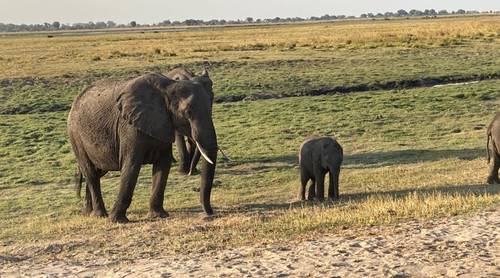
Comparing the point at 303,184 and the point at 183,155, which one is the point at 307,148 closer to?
the point at 303,184

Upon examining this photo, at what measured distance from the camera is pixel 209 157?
12.0 meters

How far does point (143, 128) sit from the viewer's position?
12.5 meters

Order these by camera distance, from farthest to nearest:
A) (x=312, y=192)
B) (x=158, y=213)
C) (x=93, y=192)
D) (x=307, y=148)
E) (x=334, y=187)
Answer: (x=307, y=148) < (x=312, y=192) < (x=334, y=187) < (x=93, y=192) < (x=158, y=213)

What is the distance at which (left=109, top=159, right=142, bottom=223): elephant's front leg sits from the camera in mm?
12672

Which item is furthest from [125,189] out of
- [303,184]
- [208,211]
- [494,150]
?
[494,150]

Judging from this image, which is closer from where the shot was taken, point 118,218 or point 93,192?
point 118,218

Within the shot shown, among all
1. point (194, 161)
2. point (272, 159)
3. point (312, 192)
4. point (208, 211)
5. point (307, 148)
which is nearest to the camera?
point (208, 211)

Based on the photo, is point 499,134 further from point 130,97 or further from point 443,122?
point 443,122

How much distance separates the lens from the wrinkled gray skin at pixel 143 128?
40.2ft

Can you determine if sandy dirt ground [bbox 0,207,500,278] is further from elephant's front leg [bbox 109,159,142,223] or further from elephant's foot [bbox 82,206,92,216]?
elephant's foot [bbox 82,206,92,216]

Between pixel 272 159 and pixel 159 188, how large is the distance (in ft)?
20.8

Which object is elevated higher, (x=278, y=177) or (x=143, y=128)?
(x=143, y=128)

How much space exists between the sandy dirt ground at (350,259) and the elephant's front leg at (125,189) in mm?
3105

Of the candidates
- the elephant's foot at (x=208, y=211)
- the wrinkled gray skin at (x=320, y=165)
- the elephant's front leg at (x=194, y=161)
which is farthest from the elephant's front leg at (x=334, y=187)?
the elephant's front leg at (x=194, y=161)
